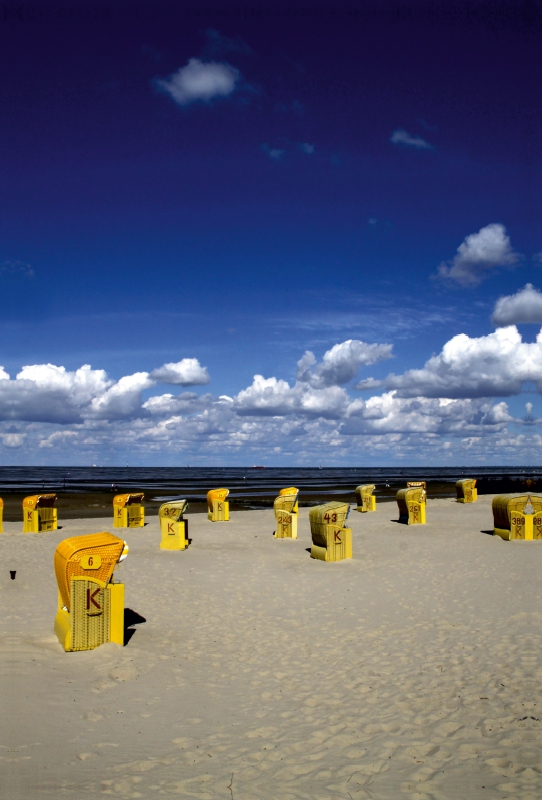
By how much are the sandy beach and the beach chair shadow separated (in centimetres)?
12

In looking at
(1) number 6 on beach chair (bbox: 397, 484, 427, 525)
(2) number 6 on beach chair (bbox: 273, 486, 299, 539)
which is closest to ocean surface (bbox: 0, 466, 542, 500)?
(1) number 6 on beach chair (bbox: 397, 484, 427, 525)

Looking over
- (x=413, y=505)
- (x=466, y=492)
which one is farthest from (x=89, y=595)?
(x=466, y=492)

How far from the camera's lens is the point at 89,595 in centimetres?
845

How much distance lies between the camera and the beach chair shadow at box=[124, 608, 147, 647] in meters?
9.53

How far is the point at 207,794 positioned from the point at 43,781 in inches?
56.8

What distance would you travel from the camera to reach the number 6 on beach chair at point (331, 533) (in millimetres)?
16078

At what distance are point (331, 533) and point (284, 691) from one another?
359 inches

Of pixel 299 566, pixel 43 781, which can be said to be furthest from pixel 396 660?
pixel 299 566

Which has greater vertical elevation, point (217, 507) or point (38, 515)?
point (38, 515)

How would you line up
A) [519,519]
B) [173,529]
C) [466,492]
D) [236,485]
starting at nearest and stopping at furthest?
[173,529], [519,519], [466,492], [236,485]

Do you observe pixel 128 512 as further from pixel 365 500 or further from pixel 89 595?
pixel 89 595

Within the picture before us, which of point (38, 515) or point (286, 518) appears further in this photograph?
point (38, 515)

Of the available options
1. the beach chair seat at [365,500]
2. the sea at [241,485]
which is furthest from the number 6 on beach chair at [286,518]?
the sea at [241,485]

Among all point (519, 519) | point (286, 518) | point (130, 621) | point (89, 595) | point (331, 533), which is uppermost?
point (89, 595)
